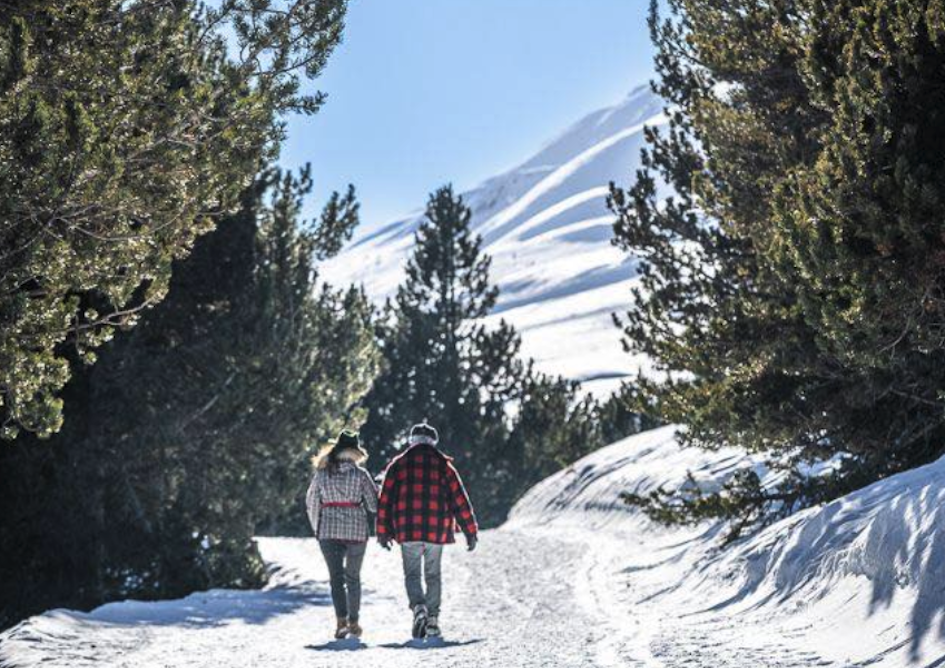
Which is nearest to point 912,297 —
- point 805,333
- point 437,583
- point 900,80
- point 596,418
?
point 900,80

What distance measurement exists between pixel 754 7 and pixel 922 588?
304 inches

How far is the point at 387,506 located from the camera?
468 inches

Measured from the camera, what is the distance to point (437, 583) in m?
11.8

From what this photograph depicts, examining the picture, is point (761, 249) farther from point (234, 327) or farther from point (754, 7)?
point (234, 327)

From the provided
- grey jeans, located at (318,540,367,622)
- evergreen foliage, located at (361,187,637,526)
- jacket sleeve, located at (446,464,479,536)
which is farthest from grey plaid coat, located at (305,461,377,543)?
evergreen foliage, located at (361,187,637,526)

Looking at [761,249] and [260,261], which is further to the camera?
[260,261]

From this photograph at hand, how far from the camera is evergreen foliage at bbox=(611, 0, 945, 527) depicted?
9.58 metres

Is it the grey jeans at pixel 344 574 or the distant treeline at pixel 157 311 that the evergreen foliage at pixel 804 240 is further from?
the grey jeans at pixel 344 574

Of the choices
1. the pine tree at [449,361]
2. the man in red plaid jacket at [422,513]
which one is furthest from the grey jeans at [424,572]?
the pine tree at [449,361]

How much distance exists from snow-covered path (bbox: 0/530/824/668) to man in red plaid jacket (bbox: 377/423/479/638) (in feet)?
1.81

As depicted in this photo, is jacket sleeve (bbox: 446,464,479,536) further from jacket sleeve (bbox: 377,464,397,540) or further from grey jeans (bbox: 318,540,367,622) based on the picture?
grey jeans (bbox: 318,540,367,622)

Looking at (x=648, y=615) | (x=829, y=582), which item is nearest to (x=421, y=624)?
(x=648, y=615)

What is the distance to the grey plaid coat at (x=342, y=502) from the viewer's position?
11.9 m

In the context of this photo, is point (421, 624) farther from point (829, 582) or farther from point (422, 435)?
point (829, 582)
